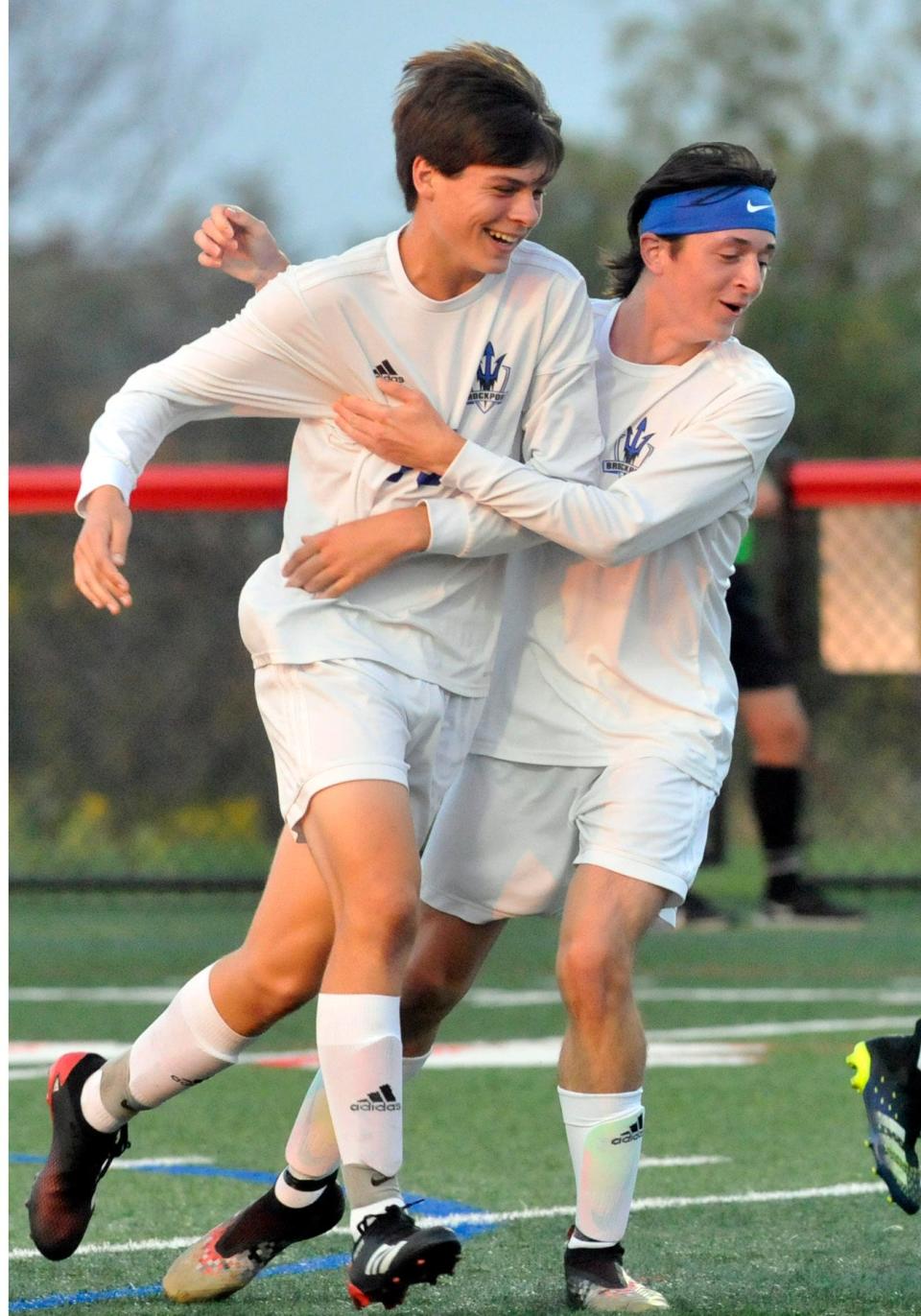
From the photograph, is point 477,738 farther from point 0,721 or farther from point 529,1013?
point 529,1013

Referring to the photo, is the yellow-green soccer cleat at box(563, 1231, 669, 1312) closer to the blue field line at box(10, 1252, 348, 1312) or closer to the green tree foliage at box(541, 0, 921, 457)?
the blue field line at box(10, 1252, 348, 1312)

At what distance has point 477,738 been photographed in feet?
12.3

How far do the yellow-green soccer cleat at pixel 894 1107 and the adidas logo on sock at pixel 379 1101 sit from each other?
0.84m

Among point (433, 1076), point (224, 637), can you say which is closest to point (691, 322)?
point (433, 1076)

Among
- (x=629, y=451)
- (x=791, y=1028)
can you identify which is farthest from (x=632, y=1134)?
(x=791, y=1028)

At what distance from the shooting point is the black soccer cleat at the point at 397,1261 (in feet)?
9.92

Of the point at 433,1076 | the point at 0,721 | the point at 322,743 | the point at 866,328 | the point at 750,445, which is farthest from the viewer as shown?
the point at 866,328

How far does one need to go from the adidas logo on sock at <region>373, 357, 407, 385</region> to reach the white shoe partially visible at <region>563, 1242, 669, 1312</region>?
1.41m

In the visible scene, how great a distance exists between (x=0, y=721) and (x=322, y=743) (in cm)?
66

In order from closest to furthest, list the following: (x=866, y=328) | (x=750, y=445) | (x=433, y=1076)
Answer: (x=750, y=445), (x=433, y=1076), (x=866, y=328)

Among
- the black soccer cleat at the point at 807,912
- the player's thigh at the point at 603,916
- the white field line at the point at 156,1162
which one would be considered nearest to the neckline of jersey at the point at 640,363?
the player's thigh at the point at 603,916

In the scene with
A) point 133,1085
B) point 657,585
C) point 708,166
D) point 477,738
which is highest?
point 708,166

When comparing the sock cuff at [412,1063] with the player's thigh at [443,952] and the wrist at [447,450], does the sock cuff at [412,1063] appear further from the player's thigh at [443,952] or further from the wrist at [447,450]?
the wrist at [447,450]

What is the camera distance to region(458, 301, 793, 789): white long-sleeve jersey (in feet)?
11.8
